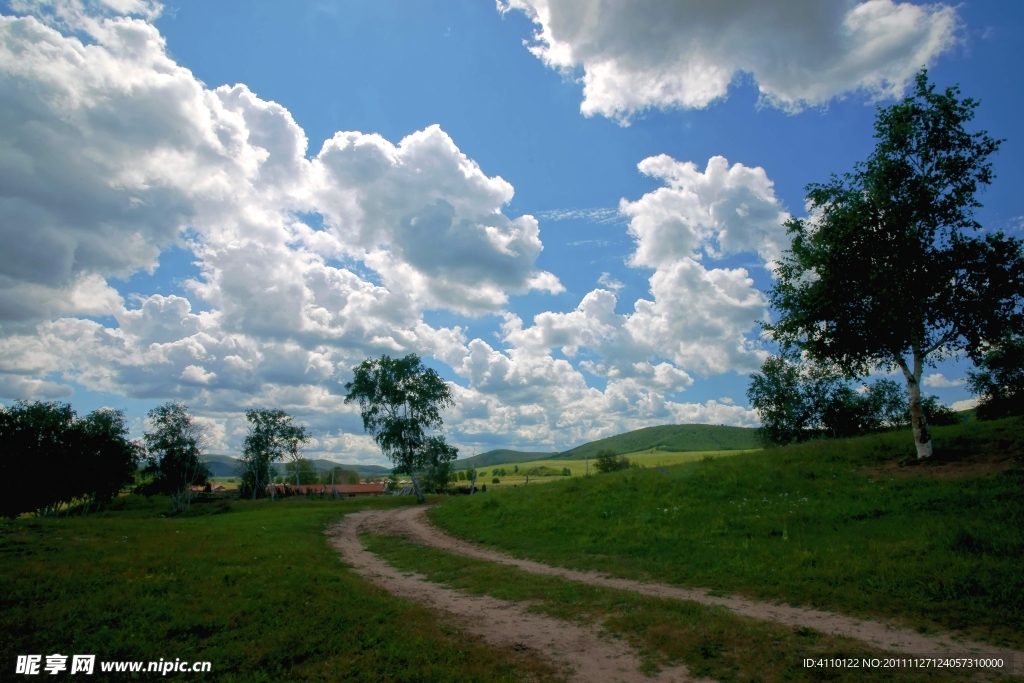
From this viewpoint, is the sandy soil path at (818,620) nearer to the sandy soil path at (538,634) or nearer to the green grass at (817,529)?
the green grass at (817,529)

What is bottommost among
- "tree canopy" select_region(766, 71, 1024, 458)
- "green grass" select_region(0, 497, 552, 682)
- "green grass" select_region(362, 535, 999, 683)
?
"green grass" select_region(362, 535, 999, 683)

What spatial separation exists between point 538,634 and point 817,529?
12.0 m

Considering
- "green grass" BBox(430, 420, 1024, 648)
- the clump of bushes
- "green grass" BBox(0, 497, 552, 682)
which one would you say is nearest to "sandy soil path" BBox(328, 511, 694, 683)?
"green grass" BBox(0, 497, 552, 682)

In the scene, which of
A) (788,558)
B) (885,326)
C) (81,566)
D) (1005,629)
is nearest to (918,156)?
(885,326)

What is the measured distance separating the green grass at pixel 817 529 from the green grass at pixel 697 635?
8.21 feet

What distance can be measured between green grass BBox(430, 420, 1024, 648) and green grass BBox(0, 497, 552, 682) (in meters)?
7.96

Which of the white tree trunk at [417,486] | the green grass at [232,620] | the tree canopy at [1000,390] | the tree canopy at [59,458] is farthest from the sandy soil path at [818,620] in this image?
the tree canopy at [59,458]

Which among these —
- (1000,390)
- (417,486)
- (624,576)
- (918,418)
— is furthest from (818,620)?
(1000,390)

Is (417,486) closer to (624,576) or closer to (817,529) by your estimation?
(624,576)

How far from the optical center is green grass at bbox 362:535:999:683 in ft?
26.7

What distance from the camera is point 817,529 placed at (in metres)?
17.3

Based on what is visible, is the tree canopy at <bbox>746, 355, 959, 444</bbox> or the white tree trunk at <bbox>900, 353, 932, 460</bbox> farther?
the tree canopy at <bbox>746, 355, 959, 444</bbox>

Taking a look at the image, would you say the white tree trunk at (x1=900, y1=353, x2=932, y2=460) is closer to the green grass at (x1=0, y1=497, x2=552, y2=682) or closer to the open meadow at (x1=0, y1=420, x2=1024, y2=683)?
the open meadow at (x1=0, y1=420, x2=1024, y2=683)

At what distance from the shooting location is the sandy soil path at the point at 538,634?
834 cm
